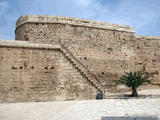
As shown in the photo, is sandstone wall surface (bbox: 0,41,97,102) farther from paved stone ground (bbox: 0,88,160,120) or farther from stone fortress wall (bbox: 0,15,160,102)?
paved stone ground (bbox: 0,88,160,120)

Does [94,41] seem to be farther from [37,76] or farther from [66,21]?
[37,76]

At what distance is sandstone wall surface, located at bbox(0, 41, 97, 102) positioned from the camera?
27.0 feet

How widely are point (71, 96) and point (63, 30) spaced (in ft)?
16.8

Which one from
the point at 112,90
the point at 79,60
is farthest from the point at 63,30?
the point at 112,90

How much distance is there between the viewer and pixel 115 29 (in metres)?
13.3

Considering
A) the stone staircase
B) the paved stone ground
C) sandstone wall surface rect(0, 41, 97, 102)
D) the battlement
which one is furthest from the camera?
the battlement

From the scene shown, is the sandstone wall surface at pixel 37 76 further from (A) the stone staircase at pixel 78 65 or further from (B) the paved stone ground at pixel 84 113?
(B) the paved stone ground at pixel 84 113

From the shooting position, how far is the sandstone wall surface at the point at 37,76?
823cm

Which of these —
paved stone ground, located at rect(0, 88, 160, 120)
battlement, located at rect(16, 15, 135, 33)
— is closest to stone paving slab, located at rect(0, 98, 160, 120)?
paved stone ground, located at rect(0, 88, 160, 120)

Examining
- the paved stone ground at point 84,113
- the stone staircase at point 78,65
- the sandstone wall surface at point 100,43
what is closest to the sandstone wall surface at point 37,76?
the stone staircase at point 78,65

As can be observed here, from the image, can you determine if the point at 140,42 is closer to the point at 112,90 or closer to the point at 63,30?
the point at 112,90

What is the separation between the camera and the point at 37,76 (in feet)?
28.4

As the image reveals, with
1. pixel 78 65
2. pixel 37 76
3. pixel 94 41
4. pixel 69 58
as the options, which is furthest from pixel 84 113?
pixel 94 41

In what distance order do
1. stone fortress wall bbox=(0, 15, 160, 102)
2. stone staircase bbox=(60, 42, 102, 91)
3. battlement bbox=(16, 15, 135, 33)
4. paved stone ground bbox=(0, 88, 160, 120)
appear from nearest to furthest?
paved stone ground bbox=(0, 88, 160, 120) → stone fortress wall bbox=(0, 15, 160, 102) → stone staircase bbox=(60, 42, 102, 91) → battlement bbox=(16, 15, 135, 33)
